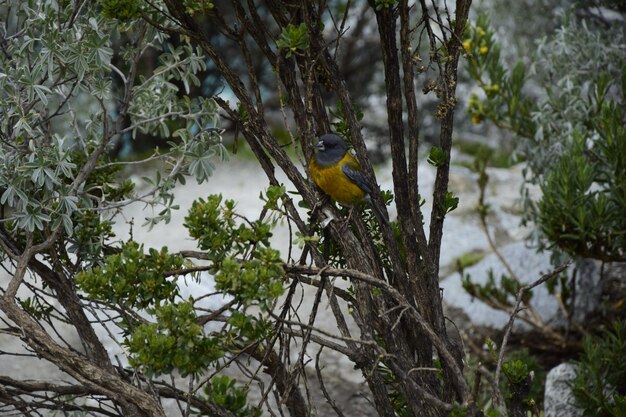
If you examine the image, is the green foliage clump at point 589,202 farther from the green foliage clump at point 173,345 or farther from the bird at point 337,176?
the green foliage clump at point 173,345

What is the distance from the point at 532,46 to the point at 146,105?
5.34 m

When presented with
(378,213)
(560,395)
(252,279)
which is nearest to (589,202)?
(560,395)

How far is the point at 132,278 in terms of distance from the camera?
2.78 metres

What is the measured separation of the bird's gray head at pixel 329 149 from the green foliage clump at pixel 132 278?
2.44 feet

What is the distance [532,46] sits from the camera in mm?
8078

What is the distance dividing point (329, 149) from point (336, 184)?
15 centimetres

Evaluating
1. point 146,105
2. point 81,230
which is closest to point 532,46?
point 146,105

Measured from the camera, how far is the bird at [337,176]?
10.7 feet

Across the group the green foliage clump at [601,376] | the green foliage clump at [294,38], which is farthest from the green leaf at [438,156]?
the green foliage clump at [601,376]

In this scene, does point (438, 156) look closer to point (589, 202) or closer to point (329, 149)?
point (329, 149)

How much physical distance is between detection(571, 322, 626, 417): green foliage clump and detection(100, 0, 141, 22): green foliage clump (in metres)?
2.79

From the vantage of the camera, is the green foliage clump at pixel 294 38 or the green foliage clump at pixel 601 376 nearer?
the green foliage clump at pixel 294 38

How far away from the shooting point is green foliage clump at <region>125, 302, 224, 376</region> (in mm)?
2564

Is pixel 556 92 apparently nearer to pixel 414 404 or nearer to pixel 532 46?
pixel 532 46
